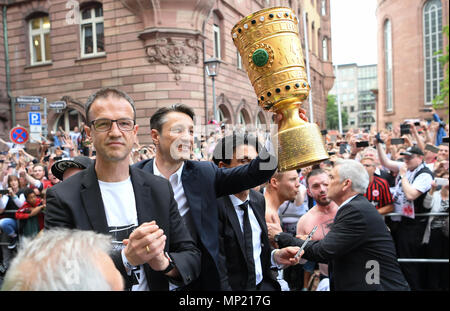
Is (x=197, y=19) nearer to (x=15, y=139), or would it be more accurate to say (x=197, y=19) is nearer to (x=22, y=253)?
(x=15, y=139)

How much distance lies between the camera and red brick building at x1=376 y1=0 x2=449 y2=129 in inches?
1254

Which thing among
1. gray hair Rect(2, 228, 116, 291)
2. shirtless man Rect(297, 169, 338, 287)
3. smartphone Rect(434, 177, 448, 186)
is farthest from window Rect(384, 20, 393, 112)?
gray hair Rect(2, 228, 116, 291)

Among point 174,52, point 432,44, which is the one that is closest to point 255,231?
point 174,52

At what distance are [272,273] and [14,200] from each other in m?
4.88

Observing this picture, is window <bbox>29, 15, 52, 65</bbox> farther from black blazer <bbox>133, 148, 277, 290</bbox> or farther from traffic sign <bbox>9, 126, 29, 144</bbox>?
black blazer <bbox>133, 148, 277, 290</bbox>

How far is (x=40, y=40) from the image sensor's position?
1538 centimetres

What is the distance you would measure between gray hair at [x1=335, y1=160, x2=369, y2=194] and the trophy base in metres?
1.12

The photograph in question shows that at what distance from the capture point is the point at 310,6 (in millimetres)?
5008

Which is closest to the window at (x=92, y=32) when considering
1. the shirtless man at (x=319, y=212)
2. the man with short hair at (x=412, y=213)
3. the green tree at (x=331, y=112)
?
the man with short hair at (x=412, y=213)

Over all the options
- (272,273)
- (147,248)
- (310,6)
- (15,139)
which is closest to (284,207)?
(272,273)

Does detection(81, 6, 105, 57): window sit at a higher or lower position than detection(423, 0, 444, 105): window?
lower

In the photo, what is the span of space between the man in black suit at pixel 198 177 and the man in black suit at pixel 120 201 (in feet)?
0.97

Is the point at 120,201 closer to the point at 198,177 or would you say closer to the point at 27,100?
the point at 198,177

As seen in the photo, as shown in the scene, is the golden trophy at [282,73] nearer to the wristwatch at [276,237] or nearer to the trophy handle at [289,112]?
the trophy handle at [289,112]
